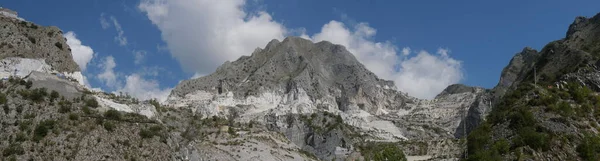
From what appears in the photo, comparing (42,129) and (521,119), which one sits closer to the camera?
(521,119)

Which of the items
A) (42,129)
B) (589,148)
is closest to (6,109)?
(42,129)

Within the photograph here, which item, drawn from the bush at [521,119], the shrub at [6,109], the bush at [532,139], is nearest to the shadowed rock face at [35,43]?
the shrub at [6,109]

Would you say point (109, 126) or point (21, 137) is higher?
point (109, 126)

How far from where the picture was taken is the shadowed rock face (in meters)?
81.1

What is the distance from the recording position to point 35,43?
84.8 meters

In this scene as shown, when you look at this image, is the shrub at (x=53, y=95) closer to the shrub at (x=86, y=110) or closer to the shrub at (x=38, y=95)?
the shrub at (x=38, y=95)

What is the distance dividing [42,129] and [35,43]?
29700mm

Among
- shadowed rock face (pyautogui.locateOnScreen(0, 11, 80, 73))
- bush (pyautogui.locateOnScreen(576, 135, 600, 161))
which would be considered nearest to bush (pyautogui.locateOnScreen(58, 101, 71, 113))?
shadowed rock face (pyautogui.locateOnScreen(0, 11, 80, 73))

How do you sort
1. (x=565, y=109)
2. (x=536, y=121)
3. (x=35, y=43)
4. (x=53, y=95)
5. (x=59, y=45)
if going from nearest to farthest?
(x=536, y=121) → (x=565, y=109) → (x=53, y=95) → (x=35, y=43) → (x=59, y=45)

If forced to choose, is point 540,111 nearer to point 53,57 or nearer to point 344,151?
point 53,57

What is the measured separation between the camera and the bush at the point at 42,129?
194ft

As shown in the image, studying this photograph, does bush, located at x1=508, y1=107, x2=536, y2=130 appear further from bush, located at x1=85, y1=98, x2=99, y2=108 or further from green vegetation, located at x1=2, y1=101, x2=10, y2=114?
green vegetation, located at x1=2, y1=101, x2=10, y2=114

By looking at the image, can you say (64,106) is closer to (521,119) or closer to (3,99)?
(3,99)

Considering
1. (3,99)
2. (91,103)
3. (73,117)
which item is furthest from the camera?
(91,103)
